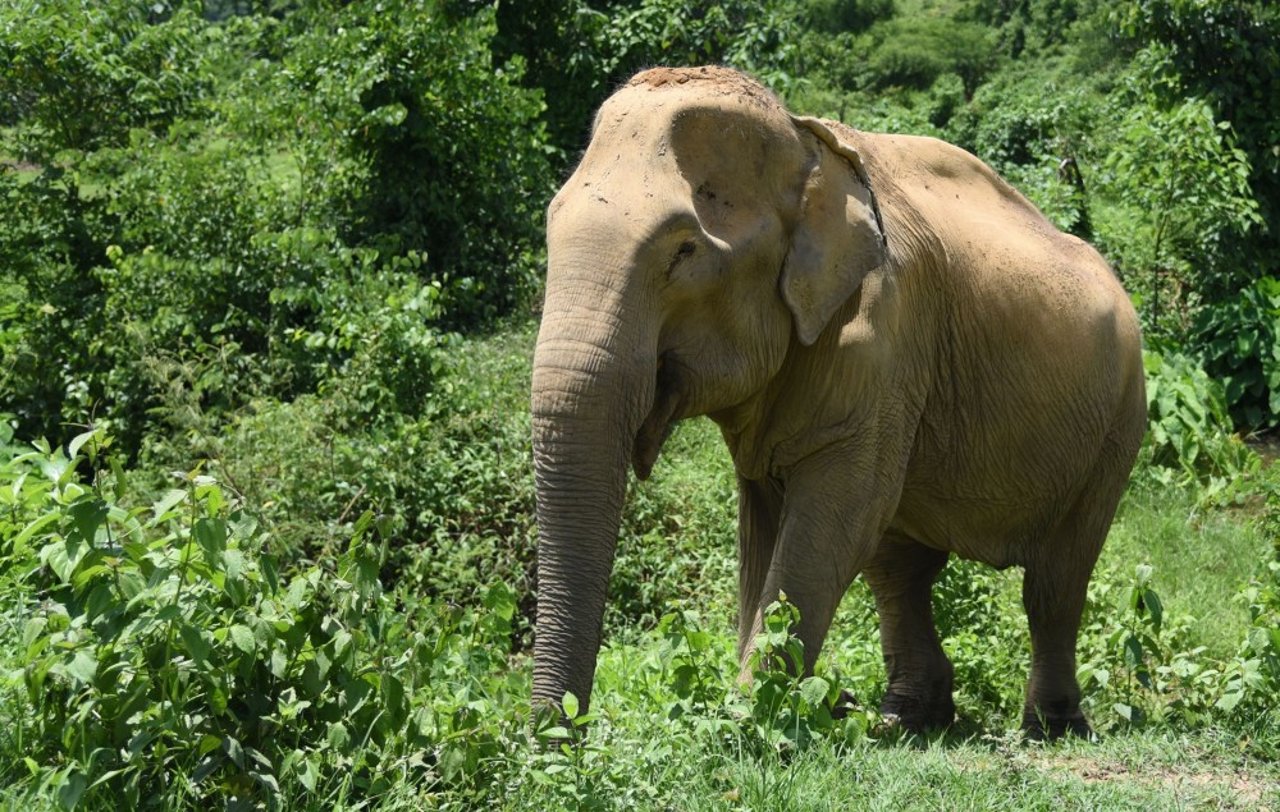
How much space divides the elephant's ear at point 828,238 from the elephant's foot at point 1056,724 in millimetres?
2050

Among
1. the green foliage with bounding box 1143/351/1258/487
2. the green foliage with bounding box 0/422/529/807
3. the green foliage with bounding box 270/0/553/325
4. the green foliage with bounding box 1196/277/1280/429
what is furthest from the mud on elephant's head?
the green foliage with bounding box 1196/277/1280/429

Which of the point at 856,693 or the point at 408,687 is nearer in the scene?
the point at 408,687

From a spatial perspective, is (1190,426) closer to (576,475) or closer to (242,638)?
(576,475)

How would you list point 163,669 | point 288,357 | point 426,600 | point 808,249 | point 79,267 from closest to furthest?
1. point 163,669
2. point 808,249
3. point 426,600
4. point 288,357
5. point 79,267

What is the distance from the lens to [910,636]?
6.16 m

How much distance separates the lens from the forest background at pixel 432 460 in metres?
3.75

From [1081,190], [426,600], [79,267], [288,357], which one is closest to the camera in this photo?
[426,600]

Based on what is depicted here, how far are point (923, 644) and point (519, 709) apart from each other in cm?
235

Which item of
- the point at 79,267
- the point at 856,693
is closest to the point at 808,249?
the point at 856,693

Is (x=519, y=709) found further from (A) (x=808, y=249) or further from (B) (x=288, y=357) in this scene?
(B) (x=288, y=357)

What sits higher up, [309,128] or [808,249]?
[808,249]

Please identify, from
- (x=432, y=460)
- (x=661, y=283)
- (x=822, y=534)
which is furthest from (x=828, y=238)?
(x=432, y=460)

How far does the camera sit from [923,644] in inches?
243

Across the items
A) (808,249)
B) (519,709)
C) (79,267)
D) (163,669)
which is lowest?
(79,267)
